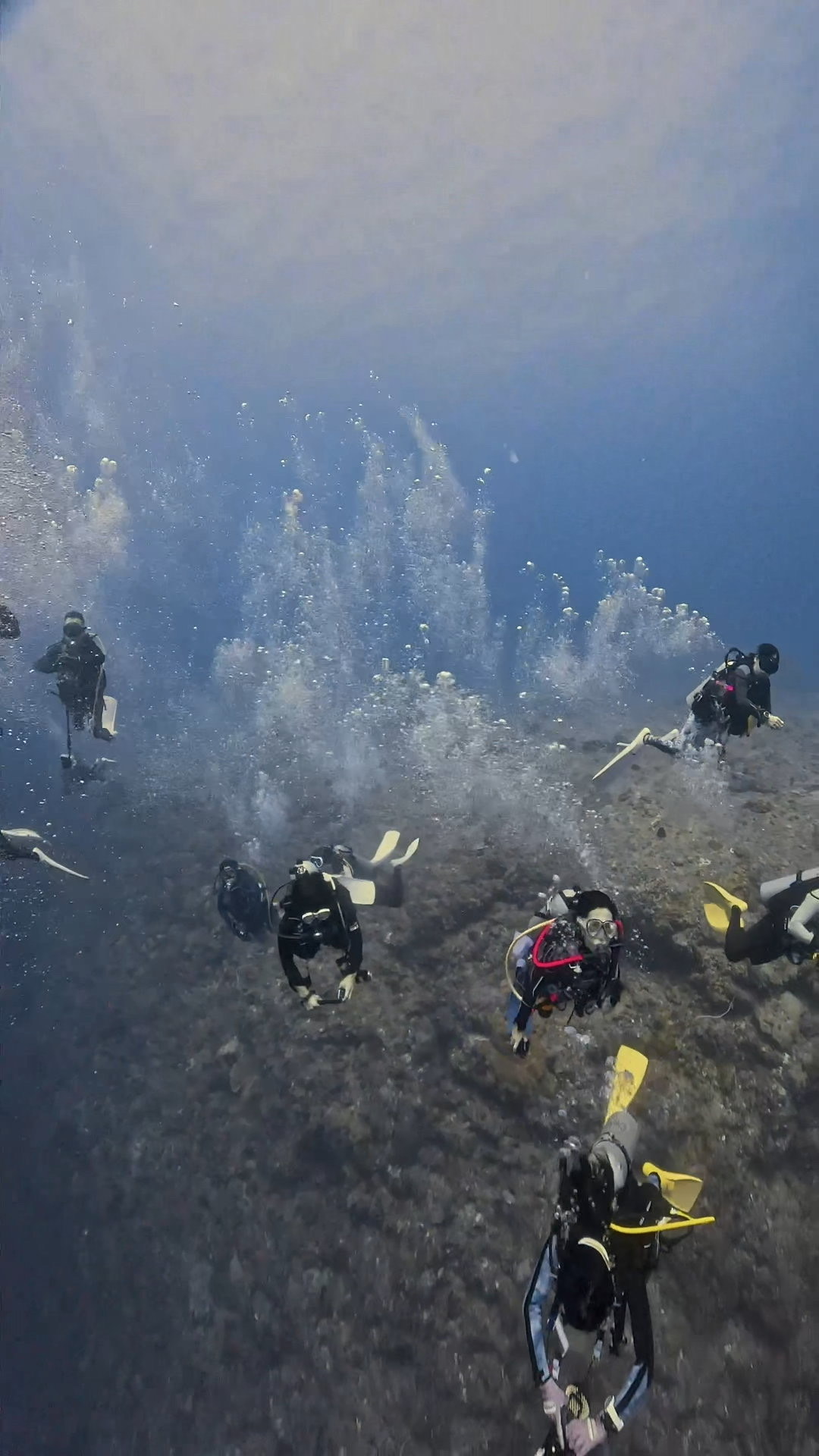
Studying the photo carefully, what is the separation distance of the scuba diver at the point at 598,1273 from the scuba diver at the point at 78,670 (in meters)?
7.83

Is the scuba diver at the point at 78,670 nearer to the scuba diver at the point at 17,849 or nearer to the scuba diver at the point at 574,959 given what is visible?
the scuba diver at the point at 17,849

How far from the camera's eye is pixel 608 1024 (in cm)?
709

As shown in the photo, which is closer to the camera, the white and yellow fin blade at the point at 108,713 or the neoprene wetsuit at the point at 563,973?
the neoprene wetsuit at the point at 563,973

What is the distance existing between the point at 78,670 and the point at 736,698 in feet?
29.4

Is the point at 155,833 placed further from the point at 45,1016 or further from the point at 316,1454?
the point at 316,1454

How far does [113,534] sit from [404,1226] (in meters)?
40.2

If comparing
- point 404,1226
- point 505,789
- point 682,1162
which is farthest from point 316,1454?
point 505,789

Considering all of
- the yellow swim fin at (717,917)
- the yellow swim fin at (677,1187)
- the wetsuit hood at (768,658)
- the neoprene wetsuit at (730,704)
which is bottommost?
the yellow swim fin at (677,1187)

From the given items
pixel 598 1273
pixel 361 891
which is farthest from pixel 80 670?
pixel 598 1273

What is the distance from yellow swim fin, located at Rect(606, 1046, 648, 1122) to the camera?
470 centimetres

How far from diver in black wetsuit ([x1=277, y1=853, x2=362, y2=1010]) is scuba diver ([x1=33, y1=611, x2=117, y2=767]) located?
5.14 meters

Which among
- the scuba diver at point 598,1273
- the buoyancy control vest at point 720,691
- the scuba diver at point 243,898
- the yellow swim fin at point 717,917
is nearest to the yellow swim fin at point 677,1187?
the scuba diver at point 598,1273

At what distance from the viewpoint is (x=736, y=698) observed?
8156mm

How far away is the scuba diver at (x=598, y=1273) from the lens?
324 centimetres
